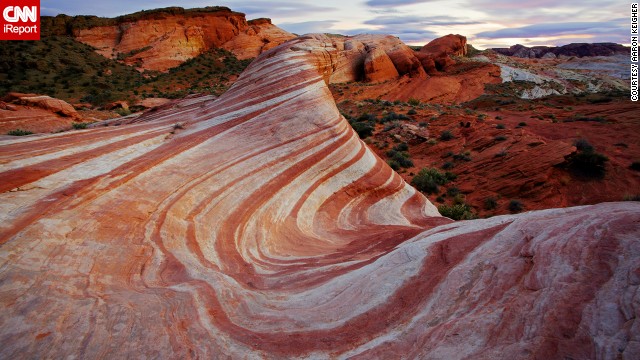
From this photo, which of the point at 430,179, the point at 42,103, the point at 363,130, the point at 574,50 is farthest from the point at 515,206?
the point at 574,50

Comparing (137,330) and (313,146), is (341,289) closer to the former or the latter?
(137,330)

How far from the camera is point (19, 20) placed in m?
37.5

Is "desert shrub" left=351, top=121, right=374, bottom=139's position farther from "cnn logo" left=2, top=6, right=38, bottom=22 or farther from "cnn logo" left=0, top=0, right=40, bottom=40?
"cnn logo" left=2, top=6, right=38, bottom=22

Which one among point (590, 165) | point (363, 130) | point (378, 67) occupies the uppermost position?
point (378, 67)

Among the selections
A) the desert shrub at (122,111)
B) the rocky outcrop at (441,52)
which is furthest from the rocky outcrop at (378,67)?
the desert shrub at (122,111)

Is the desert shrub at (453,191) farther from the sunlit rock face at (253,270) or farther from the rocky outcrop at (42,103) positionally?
the rocky outcrop at (42,103)

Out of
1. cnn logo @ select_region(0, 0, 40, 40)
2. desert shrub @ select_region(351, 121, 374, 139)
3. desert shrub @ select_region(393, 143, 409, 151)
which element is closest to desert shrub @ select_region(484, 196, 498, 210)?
desert shrub @ select_region(393, 143, 409, 151)

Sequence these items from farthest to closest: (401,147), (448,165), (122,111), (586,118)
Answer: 1. (122,111)
2. (586,118)
3. (401,147)
4. (448,165)

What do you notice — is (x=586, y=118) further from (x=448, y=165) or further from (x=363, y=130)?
(x=363, y=130)

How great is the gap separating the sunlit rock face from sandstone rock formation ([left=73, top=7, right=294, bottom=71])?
177 feet

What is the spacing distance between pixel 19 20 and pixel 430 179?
4625cm

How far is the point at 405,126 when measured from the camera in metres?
23.5

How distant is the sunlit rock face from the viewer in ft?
9.33

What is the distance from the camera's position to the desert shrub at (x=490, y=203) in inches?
565
